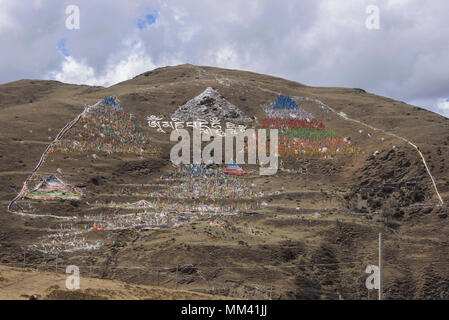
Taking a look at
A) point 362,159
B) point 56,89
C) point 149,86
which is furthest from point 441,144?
point 56,89

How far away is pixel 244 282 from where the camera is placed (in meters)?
26.0

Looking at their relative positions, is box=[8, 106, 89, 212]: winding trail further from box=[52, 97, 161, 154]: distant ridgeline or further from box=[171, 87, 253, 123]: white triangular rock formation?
box=[171, 87, 253, 123]: white triangular rock formation

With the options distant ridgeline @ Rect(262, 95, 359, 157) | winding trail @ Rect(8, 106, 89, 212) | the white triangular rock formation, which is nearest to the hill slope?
distant ridgeline @ Rect(262, 95, 359, 157)

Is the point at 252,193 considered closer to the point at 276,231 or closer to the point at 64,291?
the point at 276,231

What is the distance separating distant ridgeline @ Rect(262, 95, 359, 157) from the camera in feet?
165

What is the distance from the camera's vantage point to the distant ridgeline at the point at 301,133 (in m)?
50.2

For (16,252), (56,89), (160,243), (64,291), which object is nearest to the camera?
(64,291)

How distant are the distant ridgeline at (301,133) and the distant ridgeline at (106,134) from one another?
55.6 feet

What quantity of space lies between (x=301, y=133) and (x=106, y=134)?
Result: 82.8 feet

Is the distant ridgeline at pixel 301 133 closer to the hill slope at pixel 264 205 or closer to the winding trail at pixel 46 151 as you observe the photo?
the hill slope at pixel 264 205

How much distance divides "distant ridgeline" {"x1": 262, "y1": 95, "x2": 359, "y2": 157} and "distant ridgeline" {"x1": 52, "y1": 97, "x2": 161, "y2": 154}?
667 inches

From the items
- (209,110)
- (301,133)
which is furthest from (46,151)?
(301,133)

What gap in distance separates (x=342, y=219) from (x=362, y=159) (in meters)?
13.1

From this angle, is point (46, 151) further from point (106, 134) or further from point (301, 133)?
point (301, 133)
